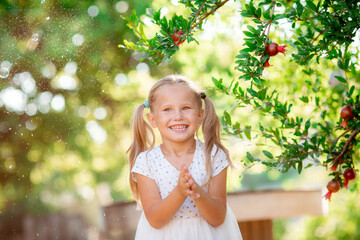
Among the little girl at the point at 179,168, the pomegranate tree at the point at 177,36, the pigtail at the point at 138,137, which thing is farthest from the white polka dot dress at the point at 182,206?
the pomegranate tree at the point at 177,36

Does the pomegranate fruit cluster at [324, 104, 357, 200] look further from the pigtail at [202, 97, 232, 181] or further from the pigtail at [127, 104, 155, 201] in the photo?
the pigtail at [127, 104, 155, 201]

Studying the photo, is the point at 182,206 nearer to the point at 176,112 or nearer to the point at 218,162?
the point at 218,162

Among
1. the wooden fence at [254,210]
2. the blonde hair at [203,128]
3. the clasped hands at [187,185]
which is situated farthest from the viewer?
the wooden fence at [254,210]

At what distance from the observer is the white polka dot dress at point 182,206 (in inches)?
65.4

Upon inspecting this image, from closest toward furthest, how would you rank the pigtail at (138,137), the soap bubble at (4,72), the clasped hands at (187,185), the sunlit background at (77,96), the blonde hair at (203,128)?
1. the clasped hands at (187,185)
2. the blonde hair at (203,128)
3. the pigtail at (138,137)
4. the soap bubble at (4,72)
5. the sunlit background at (77,96)

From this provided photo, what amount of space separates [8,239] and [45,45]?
1089mm

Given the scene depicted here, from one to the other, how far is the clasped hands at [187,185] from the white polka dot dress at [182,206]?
0.23 metres

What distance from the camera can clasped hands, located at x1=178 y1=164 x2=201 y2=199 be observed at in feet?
4.67

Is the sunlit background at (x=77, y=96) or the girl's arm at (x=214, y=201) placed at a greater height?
the sunlit background at (x=77, y=96)

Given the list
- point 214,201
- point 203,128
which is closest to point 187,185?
point 214,201

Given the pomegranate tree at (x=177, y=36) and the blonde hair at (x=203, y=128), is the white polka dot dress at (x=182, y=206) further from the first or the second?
the pomegranate tree at (x=177, y=36)

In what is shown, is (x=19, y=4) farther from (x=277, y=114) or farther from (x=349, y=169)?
(x=349, y=169)

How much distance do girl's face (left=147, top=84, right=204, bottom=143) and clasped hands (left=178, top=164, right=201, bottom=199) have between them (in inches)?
10.1

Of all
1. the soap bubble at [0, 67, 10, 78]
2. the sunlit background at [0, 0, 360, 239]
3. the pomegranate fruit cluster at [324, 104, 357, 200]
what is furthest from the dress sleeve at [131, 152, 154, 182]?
the soap bubble at [0, 67, 10, 78]
